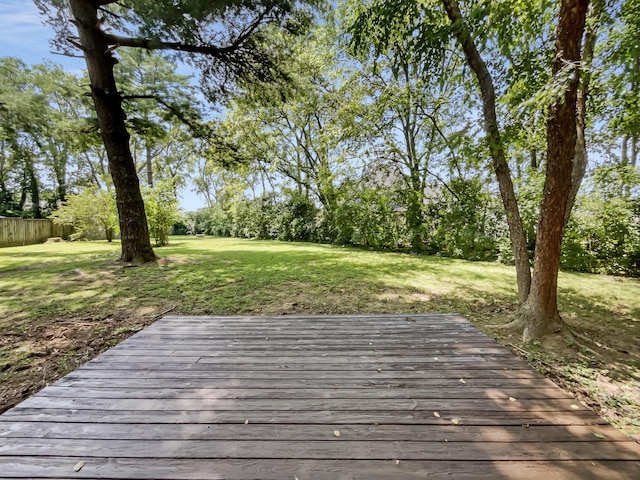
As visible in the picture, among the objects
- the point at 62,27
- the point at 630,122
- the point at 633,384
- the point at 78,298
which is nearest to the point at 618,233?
the point at 630,122

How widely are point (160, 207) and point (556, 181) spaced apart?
485 inches

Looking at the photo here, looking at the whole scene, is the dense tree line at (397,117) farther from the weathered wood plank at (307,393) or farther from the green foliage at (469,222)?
the weathered wood plank at (307,393)

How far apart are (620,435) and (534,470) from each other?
0.65 m

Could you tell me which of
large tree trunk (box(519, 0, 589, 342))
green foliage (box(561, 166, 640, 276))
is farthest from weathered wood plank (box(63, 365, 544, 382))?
green foliage (box(561, 166, 640, 276))

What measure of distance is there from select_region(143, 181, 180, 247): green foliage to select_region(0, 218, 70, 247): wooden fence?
695 cm

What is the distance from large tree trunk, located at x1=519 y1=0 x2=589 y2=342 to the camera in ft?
9.07

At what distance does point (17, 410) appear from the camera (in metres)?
1.75

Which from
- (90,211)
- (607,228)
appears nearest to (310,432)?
(607,228)

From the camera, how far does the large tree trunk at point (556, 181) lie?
2.76m

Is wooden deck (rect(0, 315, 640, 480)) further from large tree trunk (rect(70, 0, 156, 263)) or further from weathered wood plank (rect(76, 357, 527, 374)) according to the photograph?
large tree trunk (rect(70, 0, 156, 263))

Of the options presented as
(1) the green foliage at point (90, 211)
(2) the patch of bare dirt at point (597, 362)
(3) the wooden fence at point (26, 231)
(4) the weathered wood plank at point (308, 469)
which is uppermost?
(1) the green foliage at point (90, 211)

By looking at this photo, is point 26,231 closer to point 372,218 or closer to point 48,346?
point 48,346

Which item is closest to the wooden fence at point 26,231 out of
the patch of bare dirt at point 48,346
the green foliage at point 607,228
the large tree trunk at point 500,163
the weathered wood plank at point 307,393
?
the patch of bare dirt at point 48,346

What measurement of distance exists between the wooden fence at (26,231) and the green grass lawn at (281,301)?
7812 millimetres
